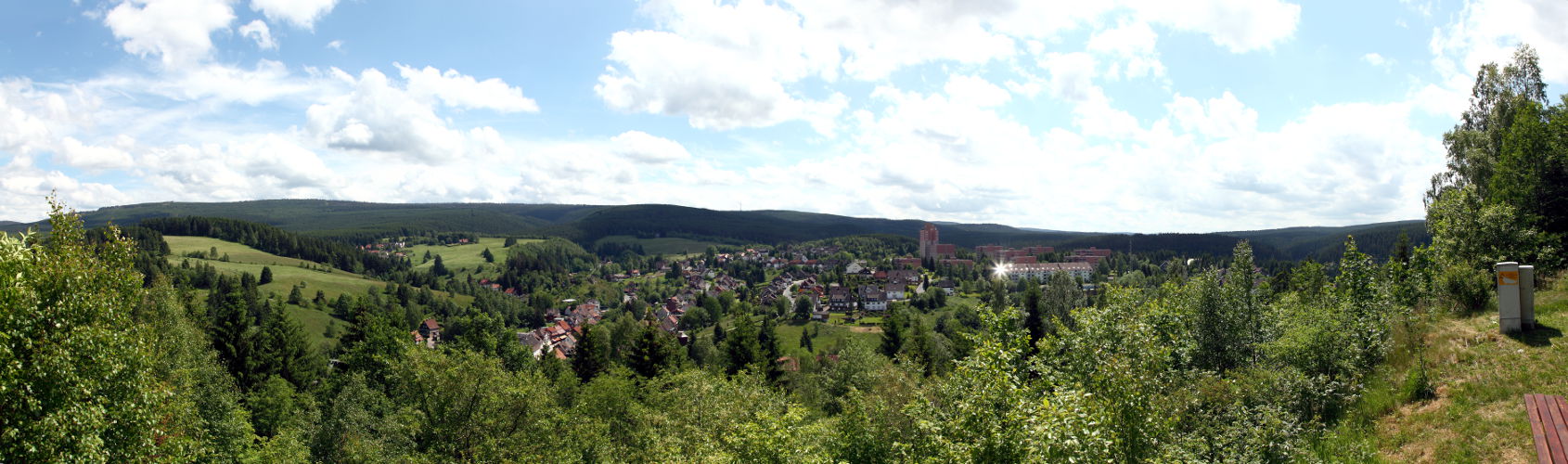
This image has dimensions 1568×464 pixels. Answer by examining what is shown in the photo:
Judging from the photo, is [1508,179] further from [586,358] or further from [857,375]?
[586,358]

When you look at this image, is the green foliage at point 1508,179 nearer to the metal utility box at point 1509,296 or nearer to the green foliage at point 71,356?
the metal utility box at point 1509,296

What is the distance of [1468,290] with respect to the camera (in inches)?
761

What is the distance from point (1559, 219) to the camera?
26062mm

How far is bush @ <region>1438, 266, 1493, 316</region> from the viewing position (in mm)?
19172

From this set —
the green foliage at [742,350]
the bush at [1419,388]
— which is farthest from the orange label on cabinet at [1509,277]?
the green foliage at [742,350]

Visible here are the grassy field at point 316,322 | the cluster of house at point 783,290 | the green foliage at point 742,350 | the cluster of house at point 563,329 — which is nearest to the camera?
the green foliage at point 742,350

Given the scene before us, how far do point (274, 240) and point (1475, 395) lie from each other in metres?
219

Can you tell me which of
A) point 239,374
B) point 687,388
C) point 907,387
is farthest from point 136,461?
point 239,374

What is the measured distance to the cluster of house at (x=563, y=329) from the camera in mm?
104906

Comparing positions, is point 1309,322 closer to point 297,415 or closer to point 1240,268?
point 1240,268

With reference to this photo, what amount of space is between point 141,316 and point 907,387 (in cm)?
4265

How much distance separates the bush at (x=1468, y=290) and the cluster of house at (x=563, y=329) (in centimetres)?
8194

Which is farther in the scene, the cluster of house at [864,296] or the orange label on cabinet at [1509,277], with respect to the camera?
the cluster of house at [864,296]

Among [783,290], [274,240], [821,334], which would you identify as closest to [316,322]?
[821,334]
